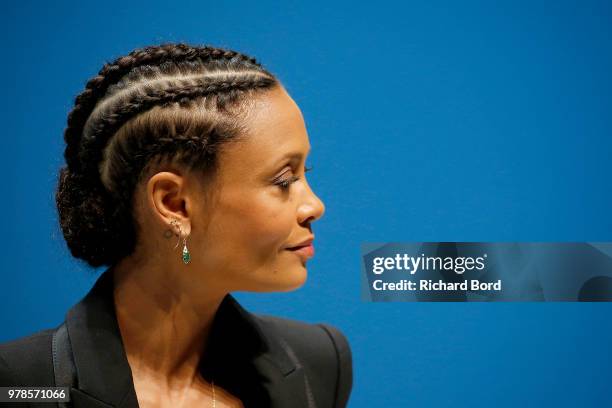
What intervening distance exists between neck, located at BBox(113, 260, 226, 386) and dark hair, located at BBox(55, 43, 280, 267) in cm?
4

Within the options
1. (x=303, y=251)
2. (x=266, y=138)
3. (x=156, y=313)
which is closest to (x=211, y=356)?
(x=156, y=313)

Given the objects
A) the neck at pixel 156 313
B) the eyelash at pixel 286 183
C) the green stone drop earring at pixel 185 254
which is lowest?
the neck at pixel 156 313

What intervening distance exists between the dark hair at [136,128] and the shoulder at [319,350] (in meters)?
0.31

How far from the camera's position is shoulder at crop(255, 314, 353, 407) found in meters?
1.16

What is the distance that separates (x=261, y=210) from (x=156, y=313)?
0.22 metres

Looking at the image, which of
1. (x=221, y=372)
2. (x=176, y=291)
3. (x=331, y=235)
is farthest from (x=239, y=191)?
(x=331, y=235)

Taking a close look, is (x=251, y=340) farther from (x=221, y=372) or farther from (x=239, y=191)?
(x=239, y=191)

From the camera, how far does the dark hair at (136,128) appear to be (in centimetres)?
92

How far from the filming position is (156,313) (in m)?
1.02

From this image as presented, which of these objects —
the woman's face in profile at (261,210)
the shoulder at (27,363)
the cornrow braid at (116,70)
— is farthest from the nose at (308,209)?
the shoulder at (27,363)

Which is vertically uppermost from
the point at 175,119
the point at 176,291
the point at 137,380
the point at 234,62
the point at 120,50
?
the point at 120,50

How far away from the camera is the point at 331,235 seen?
1435 millimetres

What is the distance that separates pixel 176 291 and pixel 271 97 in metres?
0.29

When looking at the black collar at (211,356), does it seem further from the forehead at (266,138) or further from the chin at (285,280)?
the forehead at (266,138)
